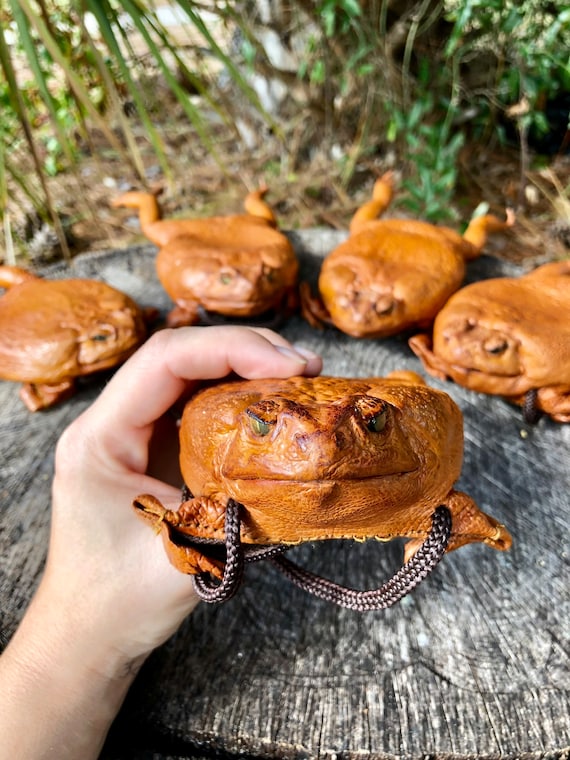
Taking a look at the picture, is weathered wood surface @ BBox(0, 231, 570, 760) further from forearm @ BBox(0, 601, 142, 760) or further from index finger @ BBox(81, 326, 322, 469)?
index finger @ BBox(81, 326, 322, 469)

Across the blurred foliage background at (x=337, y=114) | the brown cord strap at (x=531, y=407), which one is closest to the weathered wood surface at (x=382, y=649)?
the brown cord strap at (x=531, y=407)

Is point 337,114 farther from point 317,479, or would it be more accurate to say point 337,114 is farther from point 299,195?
point 317,479

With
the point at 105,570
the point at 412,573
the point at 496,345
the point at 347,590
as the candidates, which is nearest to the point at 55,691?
the point at 105,570

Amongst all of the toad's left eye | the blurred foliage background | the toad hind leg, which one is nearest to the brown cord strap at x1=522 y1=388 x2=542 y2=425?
the toad's left eye

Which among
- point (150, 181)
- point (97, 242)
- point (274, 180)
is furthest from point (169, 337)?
point (150, 181)

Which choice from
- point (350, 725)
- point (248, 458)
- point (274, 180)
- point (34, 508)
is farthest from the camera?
point (274, 180)

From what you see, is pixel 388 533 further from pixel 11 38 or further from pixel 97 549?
pixel 11 38
